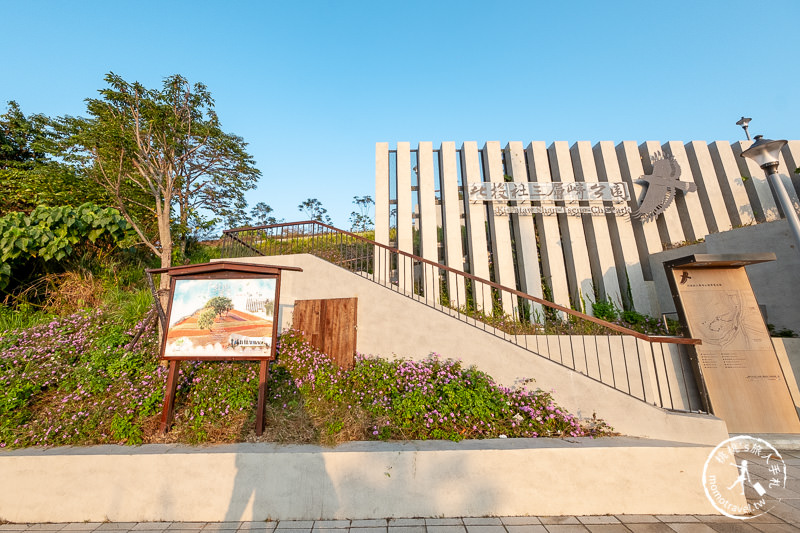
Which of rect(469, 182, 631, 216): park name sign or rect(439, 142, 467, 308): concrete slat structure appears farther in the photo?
rect(469, 182, 631, 216): park name sign

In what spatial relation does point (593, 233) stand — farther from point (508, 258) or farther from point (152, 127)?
point (152, 127)

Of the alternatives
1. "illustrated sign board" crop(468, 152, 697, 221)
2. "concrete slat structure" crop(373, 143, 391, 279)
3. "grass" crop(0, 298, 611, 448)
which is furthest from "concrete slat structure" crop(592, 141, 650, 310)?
"concrete slat structure" crop(373, 143, 391, 279)

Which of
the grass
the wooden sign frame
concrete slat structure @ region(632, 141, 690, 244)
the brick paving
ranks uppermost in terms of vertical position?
concrete slat structure @ region(632, 141, 690, 244)

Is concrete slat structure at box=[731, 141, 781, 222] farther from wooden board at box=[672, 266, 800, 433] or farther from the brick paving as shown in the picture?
the brick paving

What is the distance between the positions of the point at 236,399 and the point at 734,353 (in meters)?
8.60

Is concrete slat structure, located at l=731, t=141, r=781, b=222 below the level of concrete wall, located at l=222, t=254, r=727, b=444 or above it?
above

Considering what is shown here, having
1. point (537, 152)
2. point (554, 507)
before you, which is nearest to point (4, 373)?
point (554, 507)

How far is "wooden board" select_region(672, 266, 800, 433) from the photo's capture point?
4676 millimetres

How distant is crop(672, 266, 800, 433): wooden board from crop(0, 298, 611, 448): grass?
2.63 m

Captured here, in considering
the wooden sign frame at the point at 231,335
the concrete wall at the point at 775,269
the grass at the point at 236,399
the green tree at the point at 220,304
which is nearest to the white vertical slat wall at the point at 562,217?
the concrete wall at the point at 775,269

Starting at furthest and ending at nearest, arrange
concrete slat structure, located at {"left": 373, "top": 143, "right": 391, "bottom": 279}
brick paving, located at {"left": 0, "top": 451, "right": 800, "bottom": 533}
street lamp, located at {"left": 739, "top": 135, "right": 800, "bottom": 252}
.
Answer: concrete slat structure, located at {"left": 373, "top": 143, "right": 391, "bottom": 279}
street lamp, located at {"left": 739, "top": 135, "right": 800, "bottom": 252}
brick paving, located at {"left": 0, "top": 451, "right": 800, "bottom": 533}

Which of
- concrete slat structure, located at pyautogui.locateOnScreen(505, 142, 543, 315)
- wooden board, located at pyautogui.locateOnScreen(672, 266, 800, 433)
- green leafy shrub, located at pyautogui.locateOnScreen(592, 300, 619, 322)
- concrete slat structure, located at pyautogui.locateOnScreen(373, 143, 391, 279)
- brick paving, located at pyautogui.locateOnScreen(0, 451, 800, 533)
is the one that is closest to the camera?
brick paving, located at pyautogui.locateOnScreen(0, 451, 800, 533)

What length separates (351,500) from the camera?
3.10 meters

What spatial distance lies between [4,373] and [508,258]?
1117 centimetres
